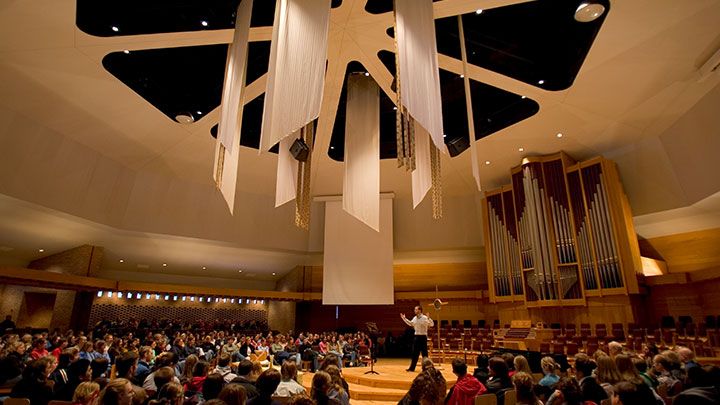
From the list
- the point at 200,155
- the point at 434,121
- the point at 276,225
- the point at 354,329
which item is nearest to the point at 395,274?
the point at 354,329

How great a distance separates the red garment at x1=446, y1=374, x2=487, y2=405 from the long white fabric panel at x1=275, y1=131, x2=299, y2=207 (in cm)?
456

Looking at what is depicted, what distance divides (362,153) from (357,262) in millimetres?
6924

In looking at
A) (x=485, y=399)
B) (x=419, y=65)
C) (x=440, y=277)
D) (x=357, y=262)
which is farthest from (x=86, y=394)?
(x=440, y=277)

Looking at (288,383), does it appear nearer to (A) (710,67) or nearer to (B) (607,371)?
(B) (607,371)

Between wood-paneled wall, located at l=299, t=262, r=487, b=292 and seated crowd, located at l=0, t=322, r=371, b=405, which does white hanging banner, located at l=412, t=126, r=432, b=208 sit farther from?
wood-paneled wall, located at l=299, t=262, r=487, b=292

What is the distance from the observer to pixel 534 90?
936cm

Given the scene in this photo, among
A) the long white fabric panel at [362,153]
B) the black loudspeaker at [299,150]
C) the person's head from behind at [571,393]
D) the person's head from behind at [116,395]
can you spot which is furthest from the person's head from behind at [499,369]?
the black loudspeaker at [299,150]

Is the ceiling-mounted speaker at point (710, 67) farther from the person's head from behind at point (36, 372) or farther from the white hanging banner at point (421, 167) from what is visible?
the person's head from behind at point (36, 372)

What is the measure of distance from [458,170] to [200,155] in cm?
819

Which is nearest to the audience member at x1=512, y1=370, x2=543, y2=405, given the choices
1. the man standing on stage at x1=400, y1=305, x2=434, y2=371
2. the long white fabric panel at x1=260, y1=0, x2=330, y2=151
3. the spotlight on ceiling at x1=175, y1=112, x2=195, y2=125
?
the long white fabric panel at x1=260, y1=0, x2=330, y2=151

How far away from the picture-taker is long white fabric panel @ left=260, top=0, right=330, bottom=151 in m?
5.10

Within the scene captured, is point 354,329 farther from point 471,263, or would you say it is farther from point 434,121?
point 434,121

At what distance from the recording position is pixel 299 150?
8023 mm

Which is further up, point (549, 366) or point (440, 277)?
point (440, 277)
